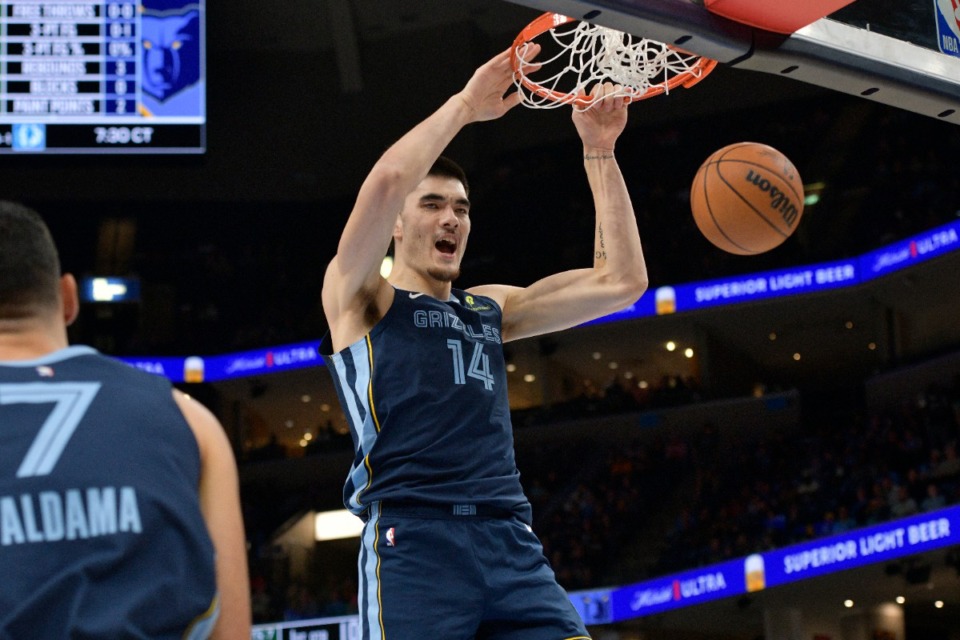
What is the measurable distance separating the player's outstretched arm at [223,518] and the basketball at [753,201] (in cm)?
403

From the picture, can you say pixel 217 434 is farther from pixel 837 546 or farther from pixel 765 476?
pixel 765 476

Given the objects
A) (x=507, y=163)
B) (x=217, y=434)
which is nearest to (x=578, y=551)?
(x=507, y=163)

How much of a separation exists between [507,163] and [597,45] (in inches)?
763

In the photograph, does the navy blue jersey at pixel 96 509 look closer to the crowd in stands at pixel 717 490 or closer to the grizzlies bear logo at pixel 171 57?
the grizzlies bear logo at pixel 171 57

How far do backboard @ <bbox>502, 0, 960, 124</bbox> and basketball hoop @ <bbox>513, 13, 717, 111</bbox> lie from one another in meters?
0.15

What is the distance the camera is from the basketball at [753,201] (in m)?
5.78

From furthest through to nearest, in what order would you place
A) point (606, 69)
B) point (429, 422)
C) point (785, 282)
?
point (785, 282) < point (606, 69) < point (429, 422)

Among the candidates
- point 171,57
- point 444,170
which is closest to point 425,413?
point 444,170

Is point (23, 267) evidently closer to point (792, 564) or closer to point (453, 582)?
point (453, 582)

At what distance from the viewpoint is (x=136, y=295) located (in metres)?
23.1

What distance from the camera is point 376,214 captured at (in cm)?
349

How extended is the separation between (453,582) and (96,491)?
1612 mm

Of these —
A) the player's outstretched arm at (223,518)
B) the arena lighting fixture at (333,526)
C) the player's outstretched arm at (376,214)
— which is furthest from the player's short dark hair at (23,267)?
the arena lighting fixture at (333,526)

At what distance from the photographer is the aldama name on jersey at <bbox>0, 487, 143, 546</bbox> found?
70.8 inches
